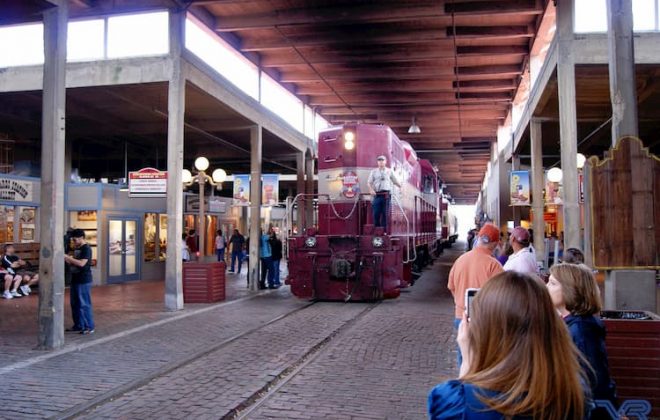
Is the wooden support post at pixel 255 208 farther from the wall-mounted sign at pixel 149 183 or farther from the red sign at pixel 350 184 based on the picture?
the red sign at pixel 350 184

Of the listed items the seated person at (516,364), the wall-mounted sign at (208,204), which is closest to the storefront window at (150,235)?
the wall-mounted sign at (208,204)

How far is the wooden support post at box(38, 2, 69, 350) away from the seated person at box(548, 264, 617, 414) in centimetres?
Answer: 748

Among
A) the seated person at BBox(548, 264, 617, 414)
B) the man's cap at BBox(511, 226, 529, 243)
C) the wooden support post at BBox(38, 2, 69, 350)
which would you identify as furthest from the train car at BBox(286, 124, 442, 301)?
the seated person at BBox(548, 264, 617, 414)

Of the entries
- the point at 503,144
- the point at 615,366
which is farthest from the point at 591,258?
the point at 503,144

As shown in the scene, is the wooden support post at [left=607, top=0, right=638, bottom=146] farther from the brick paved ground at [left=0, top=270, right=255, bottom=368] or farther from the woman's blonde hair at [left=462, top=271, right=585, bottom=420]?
the brick paved ground at [left=0, top=270, right=255, bottom=368]

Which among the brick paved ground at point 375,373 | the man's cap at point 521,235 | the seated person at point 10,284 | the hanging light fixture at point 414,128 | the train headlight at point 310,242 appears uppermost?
the hanging light fixture at point 414,128

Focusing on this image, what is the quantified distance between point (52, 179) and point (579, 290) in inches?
307

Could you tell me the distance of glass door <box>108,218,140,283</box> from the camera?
18047 millimetres

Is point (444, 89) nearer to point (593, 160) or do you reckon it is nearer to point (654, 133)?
point (654, 133)

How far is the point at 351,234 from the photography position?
13758mm

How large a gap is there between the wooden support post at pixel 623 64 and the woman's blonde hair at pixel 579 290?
9.23ft

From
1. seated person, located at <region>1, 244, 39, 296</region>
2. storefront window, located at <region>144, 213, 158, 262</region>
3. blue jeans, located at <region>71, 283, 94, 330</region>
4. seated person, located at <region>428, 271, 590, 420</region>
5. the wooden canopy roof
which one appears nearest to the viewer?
seated person, located at <region>428, 271, 590, 420</region>

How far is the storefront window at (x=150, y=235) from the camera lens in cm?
1981

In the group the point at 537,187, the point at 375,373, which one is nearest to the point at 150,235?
the point at 537,187
